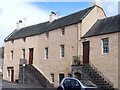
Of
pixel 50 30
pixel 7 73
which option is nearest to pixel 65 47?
pixel 50 30

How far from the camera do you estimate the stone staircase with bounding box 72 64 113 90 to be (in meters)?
21.1

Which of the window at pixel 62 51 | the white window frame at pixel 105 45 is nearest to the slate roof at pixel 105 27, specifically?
the white window frame at pixel 105 45

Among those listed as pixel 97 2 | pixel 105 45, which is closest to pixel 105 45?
pixel 105 45

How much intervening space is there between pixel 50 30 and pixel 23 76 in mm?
7205

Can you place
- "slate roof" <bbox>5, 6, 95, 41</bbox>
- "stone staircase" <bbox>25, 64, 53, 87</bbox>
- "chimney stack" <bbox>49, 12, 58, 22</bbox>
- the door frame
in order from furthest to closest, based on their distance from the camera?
"chimney stack" <bbox>49, 12, 58, 22</bbox> → "stone staircase" <bbox>25, 64, 53, 87</bbox> → "slate roof" <bbox>5, 6, 95, 41</bbox> → the door frame

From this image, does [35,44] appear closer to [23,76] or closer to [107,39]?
[23,76]

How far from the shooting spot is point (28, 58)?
34.1 metres

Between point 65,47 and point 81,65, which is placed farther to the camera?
point 65,47

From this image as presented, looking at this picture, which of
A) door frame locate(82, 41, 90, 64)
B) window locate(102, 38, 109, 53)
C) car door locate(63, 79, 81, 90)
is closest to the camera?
car door locate(63, 79, 81, 90)

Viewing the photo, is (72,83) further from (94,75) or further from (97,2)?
(97,2)

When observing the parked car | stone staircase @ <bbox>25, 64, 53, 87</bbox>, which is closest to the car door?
the parked car

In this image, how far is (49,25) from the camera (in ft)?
107

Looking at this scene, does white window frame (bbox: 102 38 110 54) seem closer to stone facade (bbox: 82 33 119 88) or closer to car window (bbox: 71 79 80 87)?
stone facade (bbox: 82 33 119 88)

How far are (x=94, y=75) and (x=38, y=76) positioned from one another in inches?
380
